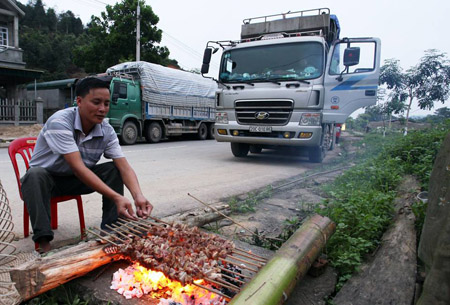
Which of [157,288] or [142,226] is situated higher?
[142,226]

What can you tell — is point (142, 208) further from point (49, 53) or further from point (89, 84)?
point (49, 53)

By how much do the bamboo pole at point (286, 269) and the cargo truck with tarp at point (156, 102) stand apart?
33.1 feet

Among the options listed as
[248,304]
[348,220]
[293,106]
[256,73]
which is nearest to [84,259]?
[248,304]

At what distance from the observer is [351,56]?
6375 mm

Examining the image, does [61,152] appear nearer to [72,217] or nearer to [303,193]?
[72,217]

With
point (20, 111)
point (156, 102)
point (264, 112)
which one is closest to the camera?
point (264, 112)

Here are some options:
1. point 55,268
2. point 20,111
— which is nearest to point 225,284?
point 55,268

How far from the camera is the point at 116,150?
2775 millimetres

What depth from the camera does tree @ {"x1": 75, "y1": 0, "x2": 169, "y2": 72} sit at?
21406mm

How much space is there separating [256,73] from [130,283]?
6.04 meters

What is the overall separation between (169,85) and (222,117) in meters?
6.90

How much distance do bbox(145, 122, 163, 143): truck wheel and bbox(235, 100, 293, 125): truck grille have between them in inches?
258

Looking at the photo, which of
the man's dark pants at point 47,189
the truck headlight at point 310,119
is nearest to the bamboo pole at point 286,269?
the man's dark pants at point 47,189

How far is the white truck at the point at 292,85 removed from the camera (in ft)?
21.7
